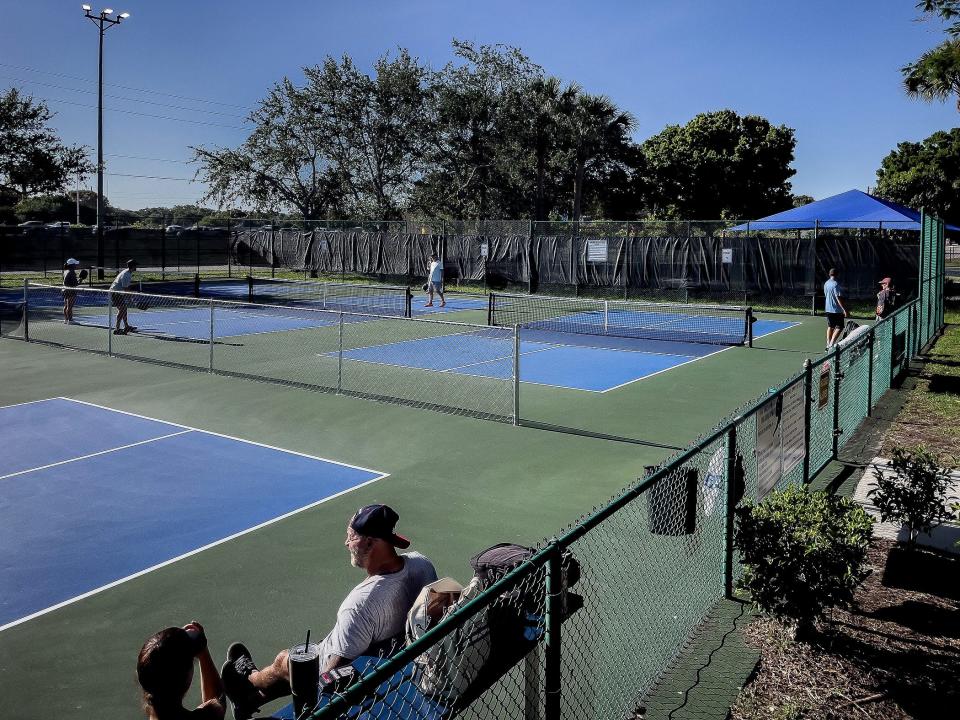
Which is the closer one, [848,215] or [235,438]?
[235,438]

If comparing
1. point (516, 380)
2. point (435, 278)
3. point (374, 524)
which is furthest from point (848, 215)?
point (374, 524)

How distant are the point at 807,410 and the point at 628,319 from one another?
18536mm

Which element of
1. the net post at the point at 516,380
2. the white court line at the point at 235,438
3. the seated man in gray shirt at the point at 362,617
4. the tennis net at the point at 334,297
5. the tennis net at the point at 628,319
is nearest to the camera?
the seated man in gray shirt at the point at 362,617

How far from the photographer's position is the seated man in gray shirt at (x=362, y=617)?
4527mm

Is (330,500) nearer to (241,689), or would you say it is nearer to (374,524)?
(241,689)

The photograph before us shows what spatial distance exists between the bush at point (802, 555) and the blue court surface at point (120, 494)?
4719 mm

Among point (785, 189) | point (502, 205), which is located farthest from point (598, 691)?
point (785, 189)

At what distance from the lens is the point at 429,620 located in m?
4.28

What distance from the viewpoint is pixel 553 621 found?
12.3 feet

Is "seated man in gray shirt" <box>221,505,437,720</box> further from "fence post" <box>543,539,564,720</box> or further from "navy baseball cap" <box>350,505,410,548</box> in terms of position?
"fence post" <box>543,539,564,720</box>

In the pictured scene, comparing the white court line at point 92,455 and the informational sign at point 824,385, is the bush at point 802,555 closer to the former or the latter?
the informational sign at point 824,385

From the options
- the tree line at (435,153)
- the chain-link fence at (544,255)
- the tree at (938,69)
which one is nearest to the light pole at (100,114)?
the chain-link fence at (544,255)

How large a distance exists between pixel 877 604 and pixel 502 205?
165 feet

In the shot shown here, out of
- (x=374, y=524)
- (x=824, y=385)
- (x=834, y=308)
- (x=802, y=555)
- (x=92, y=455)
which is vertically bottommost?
(x=92, y=455)
